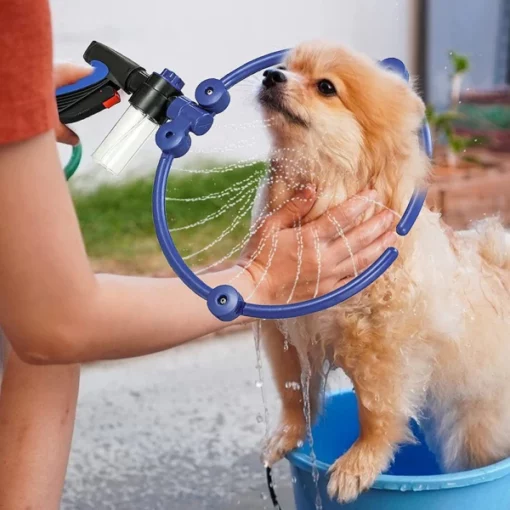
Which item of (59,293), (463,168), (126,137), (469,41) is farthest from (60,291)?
(469,41)

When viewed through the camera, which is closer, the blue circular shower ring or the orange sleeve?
the orange sleeve

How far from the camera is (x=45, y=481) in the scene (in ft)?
3.55

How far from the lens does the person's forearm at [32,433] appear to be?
3.50 feet

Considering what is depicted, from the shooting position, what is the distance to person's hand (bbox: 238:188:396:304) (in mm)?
907

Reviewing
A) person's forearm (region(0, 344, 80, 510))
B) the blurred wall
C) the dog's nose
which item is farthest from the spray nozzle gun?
the blurred wall

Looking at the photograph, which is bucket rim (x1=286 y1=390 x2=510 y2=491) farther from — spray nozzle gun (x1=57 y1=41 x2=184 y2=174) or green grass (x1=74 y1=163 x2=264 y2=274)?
green grass (x1=74 y1=163 x2=264 y2=274)

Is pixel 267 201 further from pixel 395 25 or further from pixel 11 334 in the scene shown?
pixel 395 25

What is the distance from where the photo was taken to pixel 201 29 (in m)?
2.34

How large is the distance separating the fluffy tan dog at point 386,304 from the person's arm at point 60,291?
200mm

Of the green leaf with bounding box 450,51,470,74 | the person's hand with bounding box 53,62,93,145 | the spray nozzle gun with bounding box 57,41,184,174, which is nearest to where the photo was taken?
the spray nozzle gun with bounding box 57,41,184,174

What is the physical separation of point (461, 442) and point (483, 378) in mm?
117

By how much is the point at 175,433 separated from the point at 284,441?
50 centimetres

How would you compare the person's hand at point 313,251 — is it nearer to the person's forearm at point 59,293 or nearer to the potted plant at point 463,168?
the person's forearm at point 59,293

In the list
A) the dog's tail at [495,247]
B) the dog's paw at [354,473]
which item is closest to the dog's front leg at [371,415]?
the dog's paw at [354,473]
